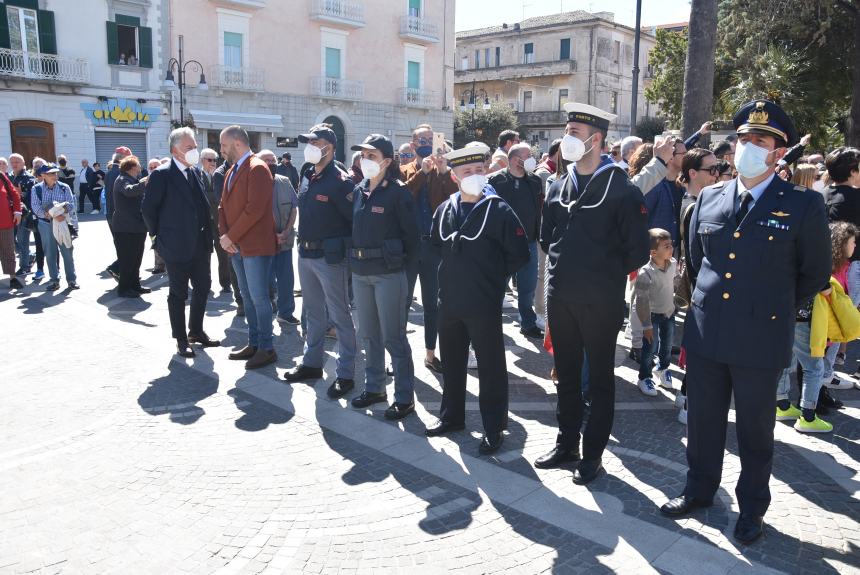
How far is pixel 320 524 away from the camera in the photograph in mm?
3846

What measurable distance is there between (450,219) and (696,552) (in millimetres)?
2510

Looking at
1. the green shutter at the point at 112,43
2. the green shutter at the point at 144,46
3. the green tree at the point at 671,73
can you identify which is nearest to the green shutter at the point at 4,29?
the green shutter at the point at 112,43

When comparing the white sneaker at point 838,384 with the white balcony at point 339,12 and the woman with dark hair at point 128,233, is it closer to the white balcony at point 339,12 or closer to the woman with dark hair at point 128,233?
the woman with dark hair at point 128,233

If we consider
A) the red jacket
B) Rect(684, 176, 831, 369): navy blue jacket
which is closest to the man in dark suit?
the red jacket

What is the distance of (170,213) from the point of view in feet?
22.9

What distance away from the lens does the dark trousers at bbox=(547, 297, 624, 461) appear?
4223 mm

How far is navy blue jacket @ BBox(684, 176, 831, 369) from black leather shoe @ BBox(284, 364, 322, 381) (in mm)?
3634

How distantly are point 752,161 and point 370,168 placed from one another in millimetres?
2718

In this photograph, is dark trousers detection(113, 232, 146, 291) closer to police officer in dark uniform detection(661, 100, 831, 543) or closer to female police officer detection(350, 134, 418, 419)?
female police officer detection(350, 134, 418, 419)

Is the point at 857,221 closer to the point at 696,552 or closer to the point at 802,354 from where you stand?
the point at 802,354

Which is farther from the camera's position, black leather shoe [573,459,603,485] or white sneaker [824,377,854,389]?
white sneaker [824,377,854,389]

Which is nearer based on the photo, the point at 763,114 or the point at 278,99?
the point at 763,114

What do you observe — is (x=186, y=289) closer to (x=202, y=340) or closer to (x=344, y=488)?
(x=202, y=340)

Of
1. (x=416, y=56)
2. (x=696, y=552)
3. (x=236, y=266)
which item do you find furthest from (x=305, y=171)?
(x=416, y=56)
